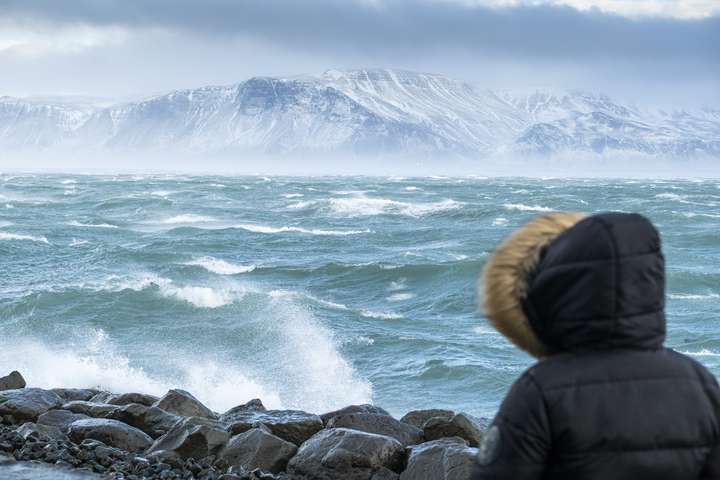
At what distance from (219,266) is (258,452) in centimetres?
2299

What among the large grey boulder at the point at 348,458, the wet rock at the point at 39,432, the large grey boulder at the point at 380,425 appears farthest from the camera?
the large grey boulder at the point at 380,425

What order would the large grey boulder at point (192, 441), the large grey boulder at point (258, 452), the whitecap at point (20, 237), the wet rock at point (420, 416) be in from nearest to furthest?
the large grey boulder at point (258, 452)
the large grey boulder at point (192, 441)
the wet rock at point (420, 416)
the whitecap at point (20, 237)

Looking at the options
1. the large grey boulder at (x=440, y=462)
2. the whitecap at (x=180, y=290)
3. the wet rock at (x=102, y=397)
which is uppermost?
the large grey boulder at (x=440, y=462)

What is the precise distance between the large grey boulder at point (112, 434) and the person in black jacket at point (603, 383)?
6.78 m

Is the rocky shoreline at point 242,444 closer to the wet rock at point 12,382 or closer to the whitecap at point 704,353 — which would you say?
the wet rock at point 12,382

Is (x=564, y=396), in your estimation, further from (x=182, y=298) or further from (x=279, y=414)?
(x=182, y=298)

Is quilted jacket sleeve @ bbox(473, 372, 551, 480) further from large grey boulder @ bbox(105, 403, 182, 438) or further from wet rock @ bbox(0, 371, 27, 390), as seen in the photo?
wet rock @ bbox(0, 371, 27, 390)

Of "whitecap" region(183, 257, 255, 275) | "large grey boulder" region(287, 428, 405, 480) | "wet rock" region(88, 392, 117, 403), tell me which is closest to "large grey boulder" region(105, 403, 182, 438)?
"wet rock" region(88, 392, 117, 403)

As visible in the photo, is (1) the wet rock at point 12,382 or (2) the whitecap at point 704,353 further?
(2) the whitecap at point 704,353

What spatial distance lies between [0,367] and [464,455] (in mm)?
11814

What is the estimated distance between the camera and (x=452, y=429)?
8617 millimetres

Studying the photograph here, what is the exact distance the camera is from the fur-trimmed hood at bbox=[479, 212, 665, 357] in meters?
1.99

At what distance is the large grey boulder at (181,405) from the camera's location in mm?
10000

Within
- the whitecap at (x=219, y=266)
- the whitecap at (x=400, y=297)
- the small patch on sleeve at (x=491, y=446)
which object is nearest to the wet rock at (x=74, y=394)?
the small patch on sleeve at (x=491, y=446)
